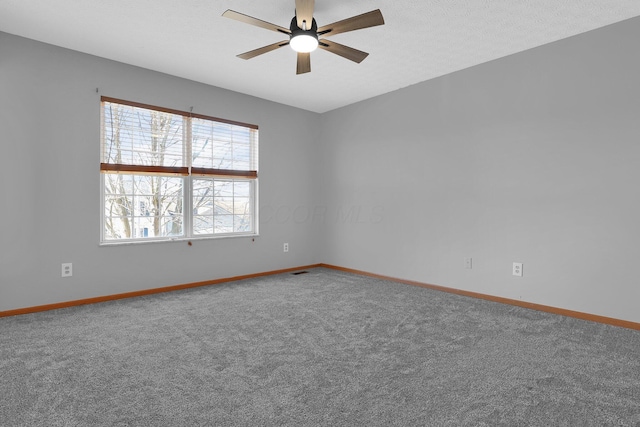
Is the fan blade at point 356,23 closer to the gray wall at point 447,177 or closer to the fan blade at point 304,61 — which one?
the fan blade at point 304,61

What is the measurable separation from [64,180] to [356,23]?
307cm

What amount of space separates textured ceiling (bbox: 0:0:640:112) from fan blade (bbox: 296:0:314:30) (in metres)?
0.31

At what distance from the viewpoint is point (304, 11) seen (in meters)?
2.28

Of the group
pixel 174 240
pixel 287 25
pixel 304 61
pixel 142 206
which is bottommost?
pixel 174 240

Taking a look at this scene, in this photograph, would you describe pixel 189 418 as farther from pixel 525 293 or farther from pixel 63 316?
pixel 525 293

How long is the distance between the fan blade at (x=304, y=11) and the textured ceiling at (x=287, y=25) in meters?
0.31

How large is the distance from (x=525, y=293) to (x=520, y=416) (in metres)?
2.07

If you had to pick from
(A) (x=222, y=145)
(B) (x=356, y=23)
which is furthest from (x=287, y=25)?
(A) (x=222, y=145)

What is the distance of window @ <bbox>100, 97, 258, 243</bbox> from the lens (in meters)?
3.68

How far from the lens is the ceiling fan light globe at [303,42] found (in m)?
2.48

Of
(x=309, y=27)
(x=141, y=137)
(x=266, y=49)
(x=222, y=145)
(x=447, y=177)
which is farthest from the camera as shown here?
(x=222, y=145)

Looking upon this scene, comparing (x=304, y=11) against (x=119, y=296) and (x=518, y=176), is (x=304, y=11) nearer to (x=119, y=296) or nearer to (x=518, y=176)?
(x=518, y=176)

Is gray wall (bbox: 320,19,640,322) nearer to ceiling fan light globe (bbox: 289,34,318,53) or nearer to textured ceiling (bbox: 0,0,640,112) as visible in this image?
textured ceiling (bbox: 0,0,640,112)

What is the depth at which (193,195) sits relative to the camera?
13.9ft
